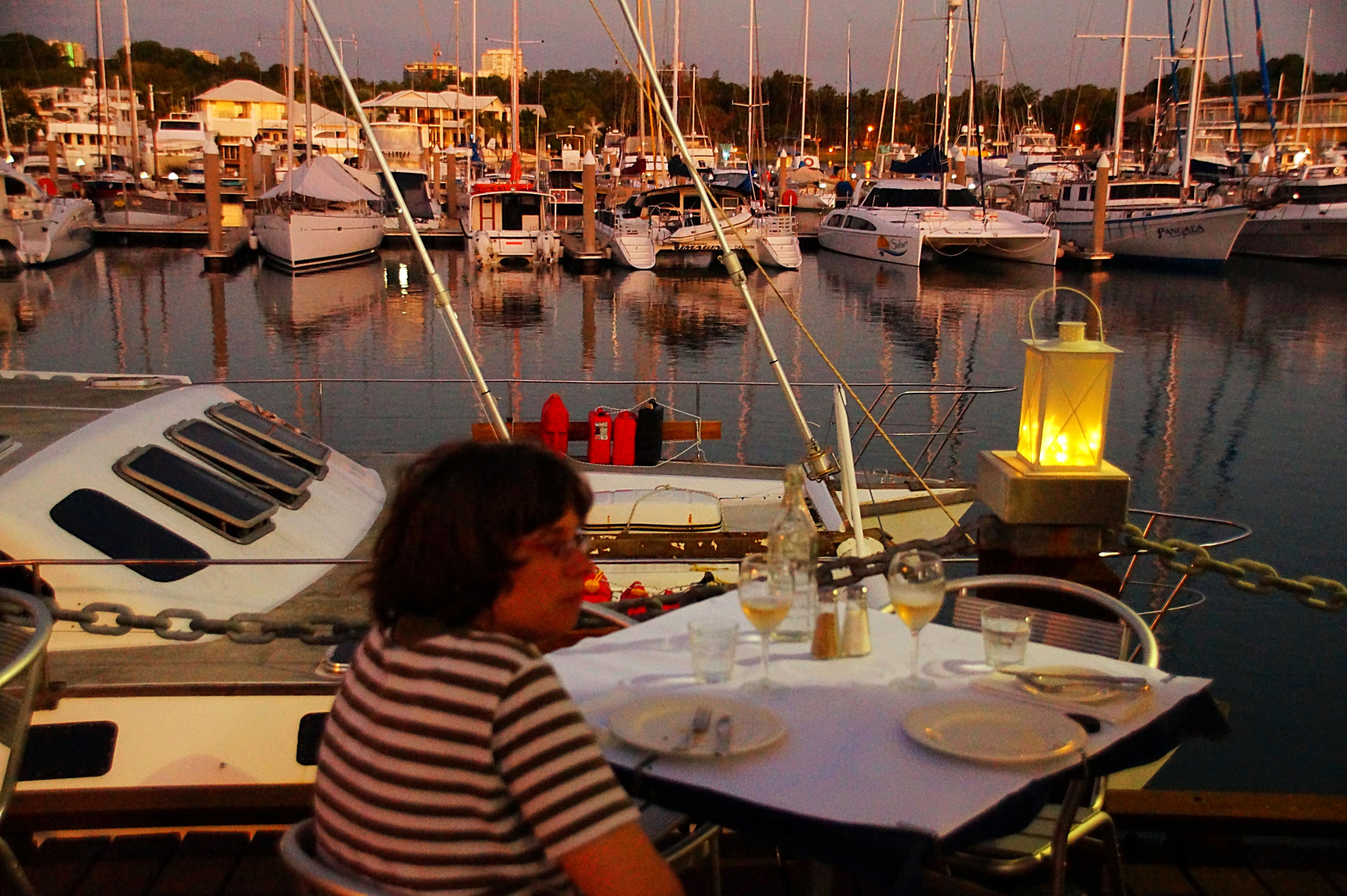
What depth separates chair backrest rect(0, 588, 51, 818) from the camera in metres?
2.56

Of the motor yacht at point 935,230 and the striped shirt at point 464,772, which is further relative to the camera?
the motor yacht at point 935,230

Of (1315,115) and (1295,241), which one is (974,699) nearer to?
(1295,241)

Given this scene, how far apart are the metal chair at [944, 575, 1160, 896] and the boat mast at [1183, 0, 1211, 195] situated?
148ft

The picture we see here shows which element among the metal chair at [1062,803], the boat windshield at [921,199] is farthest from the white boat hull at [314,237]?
the metal chair at [1062,803]

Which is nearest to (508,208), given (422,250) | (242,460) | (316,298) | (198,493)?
(316,298)

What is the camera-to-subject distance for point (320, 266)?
125 ft

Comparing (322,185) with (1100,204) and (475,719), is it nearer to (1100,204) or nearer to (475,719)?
(1100,204)

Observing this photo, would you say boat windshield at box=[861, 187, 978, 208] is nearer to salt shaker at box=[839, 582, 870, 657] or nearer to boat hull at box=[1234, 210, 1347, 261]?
boat hull at box=[1234, 210, 1347, 261]

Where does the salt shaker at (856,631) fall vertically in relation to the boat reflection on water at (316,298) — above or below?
above

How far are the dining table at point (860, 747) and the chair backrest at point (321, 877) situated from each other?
530mm

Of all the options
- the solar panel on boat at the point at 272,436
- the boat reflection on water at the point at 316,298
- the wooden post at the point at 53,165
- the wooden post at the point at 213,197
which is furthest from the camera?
the wooden post at the point at 53,165

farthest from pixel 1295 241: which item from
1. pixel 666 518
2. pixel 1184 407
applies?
pixel 666 518

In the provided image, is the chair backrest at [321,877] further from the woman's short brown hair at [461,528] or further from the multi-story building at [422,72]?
the multi-story building at [422,72]

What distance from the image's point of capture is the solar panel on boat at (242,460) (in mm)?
6605
